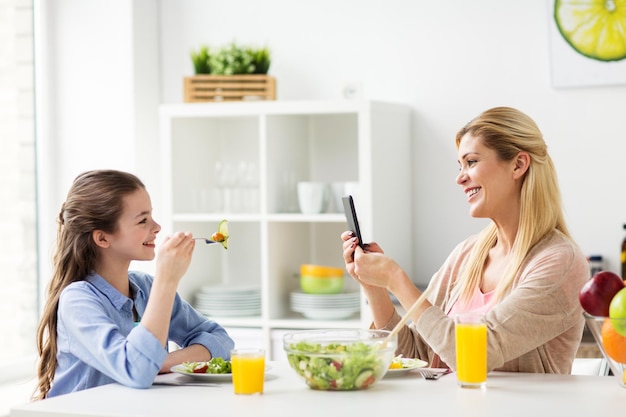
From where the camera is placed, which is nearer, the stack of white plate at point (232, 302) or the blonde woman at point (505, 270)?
the blonde woman at point (505, 270)

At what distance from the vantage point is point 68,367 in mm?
2318

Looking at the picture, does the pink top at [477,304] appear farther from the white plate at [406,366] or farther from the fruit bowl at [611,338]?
the fruit bowl at [611,338]

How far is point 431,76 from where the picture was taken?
4.02 meters

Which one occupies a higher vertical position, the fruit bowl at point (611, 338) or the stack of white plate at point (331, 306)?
the fruit bowl at point (611, 338)

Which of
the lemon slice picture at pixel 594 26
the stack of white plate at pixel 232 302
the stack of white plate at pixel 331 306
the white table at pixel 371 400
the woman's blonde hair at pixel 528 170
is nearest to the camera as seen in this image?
the white table at pixel 371 400

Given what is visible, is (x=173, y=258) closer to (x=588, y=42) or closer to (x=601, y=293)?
(x=601, y=293)

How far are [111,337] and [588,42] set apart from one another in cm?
240

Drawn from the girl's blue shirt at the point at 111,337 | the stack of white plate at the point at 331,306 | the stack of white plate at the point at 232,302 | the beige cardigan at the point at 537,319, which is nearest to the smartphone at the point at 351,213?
the beige cardigan at the point at 537,319

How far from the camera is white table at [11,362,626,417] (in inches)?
71.2

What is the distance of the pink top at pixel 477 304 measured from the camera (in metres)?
2.45

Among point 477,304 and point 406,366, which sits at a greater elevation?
point 477,304

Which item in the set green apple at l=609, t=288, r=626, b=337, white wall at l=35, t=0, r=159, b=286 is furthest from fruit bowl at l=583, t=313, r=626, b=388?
white wall at l=35, t=0, r=159, b=286

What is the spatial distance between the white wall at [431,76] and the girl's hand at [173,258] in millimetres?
1983

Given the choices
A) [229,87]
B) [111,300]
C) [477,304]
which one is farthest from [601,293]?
[229,87]
